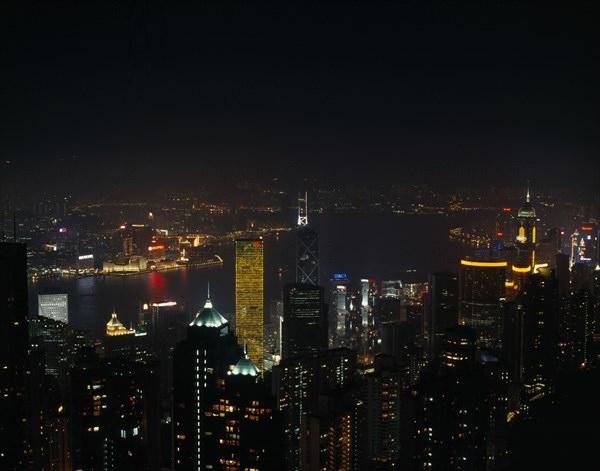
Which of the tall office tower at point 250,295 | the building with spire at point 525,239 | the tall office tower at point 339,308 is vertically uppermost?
the building with spire at point 525,239

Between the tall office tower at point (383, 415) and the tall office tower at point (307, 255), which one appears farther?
the tall office tower at point (307, 255)

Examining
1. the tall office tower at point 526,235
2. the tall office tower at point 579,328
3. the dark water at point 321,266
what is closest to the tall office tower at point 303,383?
the dark water at point 321,266

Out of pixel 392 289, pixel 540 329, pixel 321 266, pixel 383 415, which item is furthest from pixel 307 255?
pixel 383 415

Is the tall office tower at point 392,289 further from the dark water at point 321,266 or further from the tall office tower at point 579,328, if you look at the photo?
the tall office tower at point 579,328

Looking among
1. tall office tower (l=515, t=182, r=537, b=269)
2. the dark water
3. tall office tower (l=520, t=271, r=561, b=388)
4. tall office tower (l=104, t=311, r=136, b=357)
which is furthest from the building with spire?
tall office tower (l=104, t=311, r=136, b=357)

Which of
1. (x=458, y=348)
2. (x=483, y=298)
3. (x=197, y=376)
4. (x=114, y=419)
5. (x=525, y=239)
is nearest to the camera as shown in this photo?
(x=197, y=376)

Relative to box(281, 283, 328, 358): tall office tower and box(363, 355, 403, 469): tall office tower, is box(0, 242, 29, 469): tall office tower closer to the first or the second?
box(363, 355, 403, 469): tall office tower

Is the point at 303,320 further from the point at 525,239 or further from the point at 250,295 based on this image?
the point at 525,239
